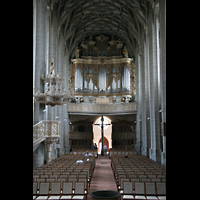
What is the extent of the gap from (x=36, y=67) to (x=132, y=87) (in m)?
20.4

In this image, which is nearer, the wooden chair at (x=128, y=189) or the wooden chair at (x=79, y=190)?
the wooden chair at (x=128, y=189)

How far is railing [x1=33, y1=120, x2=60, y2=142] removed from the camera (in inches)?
675

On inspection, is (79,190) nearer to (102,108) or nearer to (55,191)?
(55,191)

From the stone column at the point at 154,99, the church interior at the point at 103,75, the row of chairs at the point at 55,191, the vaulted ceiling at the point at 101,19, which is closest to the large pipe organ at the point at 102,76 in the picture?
the church interior at the point at 103,75

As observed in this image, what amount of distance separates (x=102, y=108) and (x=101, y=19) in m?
12.6

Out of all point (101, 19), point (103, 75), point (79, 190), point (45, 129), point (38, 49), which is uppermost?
point (101, 19)

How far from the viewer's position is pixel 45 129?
725 inches

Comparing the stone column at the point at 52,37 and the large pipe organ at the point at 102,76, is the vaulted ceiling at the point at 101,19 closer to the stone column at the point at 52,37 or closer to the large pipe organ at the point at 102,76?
the stone column at the point at 52,37

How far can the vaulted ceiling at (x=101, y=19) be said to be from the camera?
29.0 meters

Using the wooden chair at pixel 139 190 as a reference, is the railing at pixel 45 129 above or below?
above

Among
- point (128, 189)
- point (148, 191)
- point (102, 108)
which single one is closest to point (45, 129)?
point (128, 189)

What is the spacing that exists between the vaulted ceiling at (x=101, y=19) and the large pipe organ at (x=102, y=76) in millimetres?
1643
